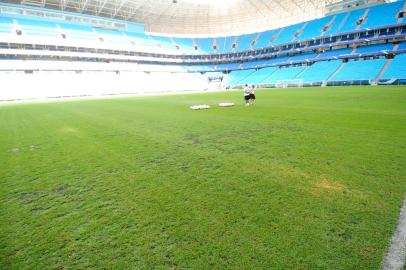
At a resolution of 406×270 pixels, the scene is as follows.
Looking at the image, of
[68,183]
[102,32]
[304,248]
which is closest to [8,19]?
[102,32]

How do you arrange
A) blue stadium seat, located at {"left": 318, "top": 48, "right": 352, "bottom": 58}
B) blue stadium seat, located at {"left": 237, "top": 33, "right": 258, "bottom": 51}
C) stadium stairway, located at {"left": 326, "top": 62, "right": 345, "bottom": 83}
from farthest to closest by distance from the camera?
blue stadium seat, located at {"left": 237, "top": 33, "right": 258, "bottom": 51}
blue stadium seat, located at {"left": 318, "top": 48, "right": 352, "bottom": 58}
stadium stairway, located at {"left": 326, "top": 62, "right": 345, "bottom": 83}

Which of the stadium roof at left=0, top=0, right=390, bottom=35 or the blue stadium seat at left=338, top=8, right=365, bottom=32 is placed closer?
the blue stadium seat at left=338, top=8, right=365, bottom=32

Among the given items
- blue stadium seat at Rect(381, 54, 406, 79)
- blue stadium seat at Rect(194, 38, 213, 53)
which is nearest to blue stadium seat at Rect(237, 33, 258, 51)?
blue stadium seat at Rect(194, 38, 213, 53)

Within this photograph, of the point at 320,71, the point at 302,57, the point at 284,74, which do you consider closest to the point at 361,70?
the point at 320,71

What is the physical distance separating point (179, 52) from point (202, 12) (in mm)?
14039

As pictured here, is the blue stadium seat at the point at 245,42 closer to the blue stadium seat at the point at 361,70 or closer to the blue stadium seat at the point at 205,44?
the blue stadium seat at the point at 205,44

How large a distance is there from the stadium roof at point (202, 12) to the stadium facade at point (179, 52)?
89 centimetres

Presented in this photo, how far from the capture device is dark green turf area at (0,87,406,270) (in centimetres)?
273

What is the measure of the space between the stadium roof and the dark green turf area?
2424 inches

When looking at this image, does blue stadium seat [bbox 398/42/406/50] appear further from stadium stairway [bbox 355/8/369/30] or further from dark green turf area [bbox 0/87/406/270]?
dark green turf area [bbox 0/87/406/270]

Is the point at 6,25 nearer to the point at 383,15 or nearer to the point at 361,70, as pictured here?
the point at 361,70

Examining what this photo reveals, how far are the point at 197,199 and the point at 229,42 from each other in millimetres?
81960

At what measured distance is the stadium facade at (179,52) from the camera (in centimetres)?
4697

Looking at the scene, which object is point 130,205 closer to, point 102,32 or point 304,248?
point 304,248
